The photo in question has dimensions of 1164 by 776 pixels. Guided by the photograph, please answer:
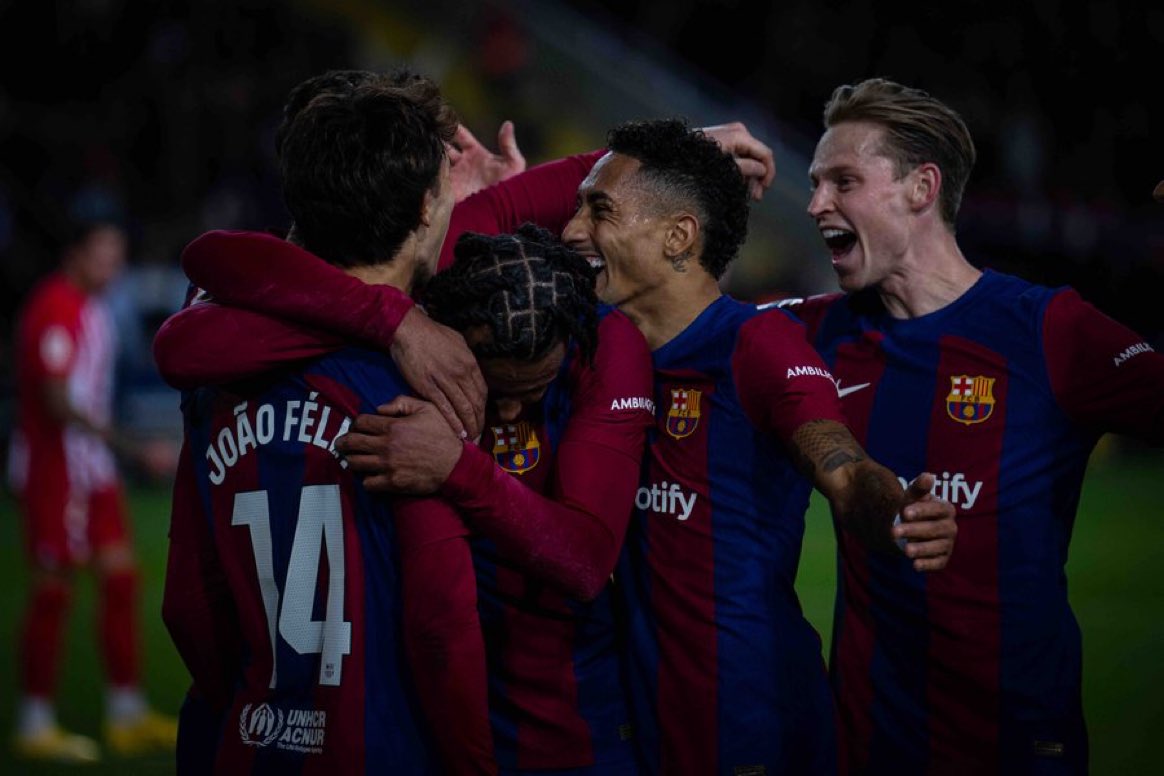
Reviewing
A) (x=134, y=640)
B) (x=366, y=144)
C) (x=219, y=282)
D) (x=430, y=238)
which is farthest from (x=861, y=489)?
(x=134, y=640)

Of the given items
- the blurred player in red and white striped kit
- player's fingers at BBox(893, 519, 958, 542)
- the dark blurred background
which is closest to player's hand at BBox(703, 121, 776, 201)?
player's fingers at BBox(893, 519, 958, 542)

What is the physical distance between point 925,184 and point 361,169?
1.77 m

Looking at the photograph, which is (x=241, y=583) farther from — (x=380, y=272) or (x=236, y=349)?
(x=380, y=272)

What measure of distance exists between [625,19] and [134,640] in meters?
12.9

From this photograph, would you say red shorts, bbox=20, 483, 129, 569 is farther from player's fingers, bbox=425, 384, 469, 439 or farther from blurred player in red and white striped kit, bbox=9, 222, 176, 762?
player's fingers, bbox=425, 384, 469, 439

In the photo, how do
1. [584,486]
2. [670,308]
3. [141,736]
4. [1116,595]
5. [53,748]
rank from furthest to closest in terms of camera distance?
[1116,595]
[141,736]
[53,748]
[670,308]
[584,486]

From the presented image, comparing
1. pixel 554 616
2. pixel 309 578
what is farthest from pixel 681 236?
pixel 309 578

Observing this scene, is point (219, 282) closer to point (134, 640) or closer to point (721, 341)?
point (721, 341)

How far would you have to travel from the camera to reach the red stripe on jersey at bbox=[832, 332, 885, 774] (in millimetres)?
3283

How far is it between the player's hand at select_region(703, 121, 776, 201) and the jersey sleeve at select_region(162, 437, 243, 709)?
1.53 metres

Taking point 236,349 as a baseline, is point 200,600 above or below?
below

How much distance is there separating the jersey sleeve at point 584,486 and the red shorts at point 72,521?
477 cm

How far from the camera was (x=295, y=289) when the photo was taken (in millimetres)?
2428

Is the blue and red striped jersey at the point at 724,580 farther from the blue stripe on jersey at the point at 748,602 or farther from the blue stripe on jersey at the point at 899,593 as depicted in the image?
the blue stripe on jersey at the point at 899,593
